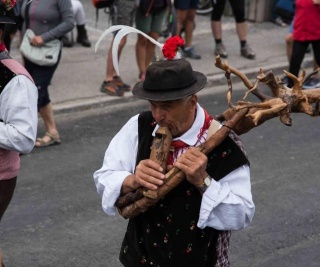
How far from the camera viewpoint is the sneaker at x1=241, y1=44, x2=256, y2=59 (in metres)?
11.6

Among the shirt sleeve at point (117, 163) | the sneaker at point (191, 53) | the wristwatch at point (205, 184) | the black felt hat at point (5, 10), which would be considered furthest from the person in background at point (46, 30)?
the wristwatch at point (205, 184)

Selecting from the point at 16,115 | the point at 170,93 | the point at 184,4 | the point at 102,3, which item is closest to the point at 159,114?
the point at 170,93

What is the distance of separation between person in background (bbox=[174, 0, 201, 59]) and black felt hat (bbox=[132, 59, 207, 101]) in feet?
24.8

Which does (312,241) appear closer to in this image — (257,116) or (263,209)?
(263,209)

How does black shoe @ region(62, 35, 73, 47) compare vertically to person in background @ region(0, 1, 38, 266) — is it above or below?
below

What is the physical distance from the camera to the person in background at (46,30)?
26.5 ft

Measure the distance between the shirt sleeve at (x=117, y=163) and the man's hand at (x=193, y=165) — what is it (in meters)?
0.36

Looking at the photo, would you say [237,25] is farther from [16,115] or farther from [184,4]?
[16,115]

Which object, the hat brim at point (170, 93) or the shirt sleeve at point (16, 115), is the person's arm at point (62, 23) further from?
the hat brim at point (170, 93)

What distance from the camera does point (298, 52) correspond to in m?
9.91

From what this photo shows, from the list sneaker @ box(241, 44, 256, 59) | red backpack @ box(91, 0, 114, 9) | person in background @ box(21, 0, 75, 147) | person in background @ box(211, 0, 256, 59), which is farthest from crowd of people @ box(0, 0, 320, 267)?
sneaker @ box(241, 44, 256, 59)

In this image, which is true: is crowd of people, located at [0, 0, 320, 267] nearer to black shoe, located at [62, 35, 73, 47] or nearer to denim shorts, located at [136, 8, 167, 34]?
denim shorts, located at [136, 8, 167, 34]

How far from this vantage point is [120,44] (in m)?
9.59

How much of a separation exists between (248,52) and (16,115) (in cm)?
765
